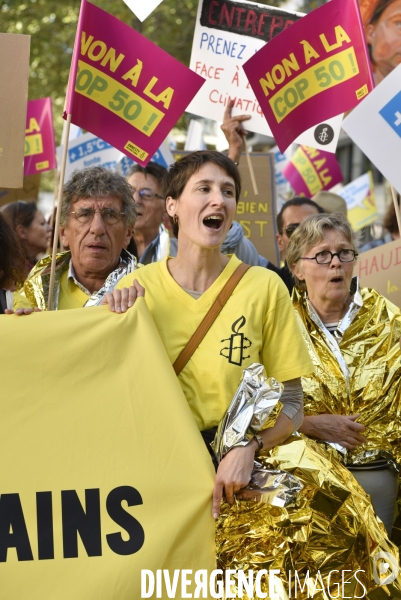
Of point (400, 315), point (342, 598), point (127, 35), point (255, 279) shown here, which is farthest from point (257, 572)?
point (127, 35)

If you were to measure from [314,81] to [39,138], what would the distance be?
10.7 feet

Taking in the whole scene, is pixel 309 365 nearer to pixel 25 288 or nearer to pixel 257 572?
pixel 257 572

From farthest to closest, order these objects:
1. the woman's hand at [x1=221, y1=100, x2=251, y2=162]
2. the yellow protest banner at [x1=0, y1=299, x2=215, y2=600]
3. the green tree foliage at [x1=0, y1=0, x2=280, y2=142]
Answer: the green tree foliage at [x1=0, y1=0, x2=280, y2=142]
the woman's hand at [x1=221, y1=100, x2=251, y2=162]
the yellow protest banner at [x1=0, y1=299, x2=215, y2=600]

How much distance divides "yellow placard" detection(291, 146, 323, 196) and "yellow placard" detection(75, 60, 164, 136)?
4.88 m

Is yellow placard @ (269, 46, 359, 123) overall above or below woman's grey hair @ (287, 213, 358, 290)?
Answer: above

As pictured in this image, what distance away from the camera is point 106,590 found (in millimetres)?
2912

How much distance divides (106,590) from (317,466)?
82 centimetres

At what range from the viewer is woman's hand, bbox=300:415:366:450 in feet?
12.9

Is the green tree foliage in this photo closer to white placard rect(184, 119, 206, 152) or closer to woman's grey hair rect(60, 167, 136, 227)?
white placard rect(184, 119, 206, 152)

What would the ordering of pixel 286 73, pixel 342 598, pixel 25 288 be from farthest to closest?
pixel 286 73, pixel 25 288, pixel 342 598

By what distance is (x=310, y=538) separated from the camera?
122 inches

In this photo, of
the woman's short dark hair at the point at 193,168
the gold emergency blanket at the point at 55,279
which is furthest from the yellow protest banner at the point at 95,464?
the gold emergency blanket at the point at 55,279

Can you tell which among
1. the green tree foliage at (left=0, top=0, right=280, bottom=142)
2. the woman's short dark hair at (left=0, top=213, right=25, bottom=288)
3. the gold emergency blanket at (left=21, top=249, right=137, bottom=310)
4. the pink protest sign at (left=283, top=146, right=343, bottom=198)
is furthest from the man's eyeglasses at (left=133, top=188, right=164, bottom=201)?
the green tree foliage at (left=0, top=0, right=280, bottom=142)

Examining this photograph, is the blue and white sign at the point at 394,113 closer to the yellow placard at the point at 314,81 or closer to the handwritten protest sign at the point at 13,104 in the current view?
the yellow placard at the point at 314,81
